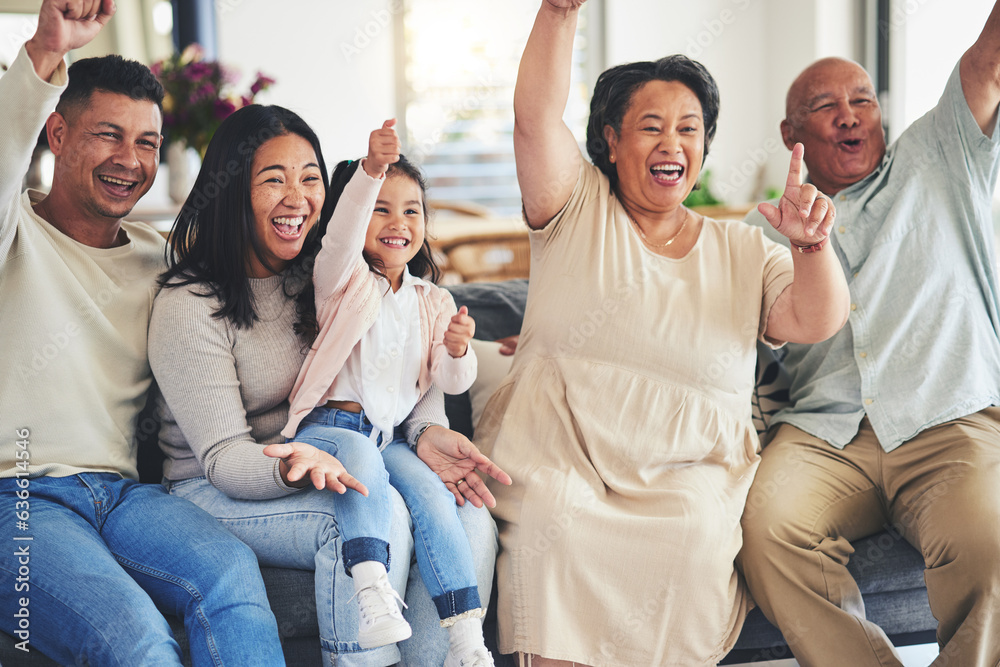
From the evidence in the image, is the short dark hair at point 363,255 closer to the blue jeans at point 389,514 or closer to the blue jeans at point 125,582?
the blue jeans at point 389,514

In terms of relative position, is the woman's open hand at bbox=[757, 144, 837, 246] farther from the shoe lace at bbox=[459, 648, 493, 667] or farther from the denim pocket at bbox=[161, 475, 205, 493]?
the denim pocket at bbox=[161, 475, 205, 493]

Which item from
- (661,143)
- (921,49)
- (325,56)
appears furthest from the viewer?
(325,56)

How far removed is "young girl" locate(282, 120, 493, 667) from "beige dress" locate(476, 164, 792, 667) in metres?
0.15

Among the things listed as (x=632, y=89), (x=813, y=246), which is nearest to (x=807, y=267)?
(x=813, y=246)

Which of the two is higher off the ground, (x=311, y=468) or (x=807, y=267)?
(x=807, y=267)

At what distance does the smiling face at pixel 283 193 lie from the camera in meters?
1.49

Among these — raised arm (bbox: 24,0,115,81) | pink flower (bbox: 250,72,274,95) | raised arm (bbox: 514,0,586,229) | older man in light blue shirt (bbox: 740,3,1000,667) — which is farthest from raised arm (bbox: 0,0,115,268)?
pink flower (bbox: 250,72,274,95)

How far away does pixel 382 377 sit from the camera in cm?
153

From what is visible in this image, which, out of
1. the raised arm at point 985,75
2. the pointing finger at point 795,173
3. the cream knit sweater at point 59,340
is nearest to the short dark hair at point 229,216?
the cream knit sweater at point 59,340

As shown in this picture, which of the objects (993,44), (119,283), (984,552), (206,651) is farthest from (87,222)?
(993,44)

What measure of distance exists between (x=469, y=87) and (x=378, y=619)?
4.37 metres

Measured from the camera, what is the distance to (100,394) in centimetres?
143

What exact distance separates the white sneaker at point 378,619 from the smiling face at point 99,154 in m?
0.85

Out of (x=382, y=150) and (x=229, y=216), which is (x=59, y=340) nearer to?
(x=229, y=216)
